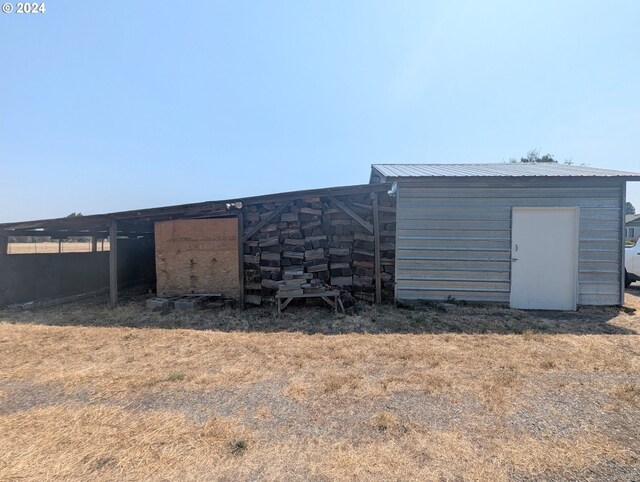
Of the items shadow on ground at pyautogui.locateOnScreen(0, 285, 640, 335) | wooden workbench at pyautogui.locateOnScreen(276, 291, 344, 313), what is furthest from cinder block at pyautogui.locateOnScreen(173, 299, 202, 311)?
wooden workbench at pyautogui.locateOnScreen(276, 291, 344, 313)

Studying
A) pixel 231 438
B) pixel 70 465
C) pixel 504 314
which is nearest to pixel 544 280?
pixel 504 314

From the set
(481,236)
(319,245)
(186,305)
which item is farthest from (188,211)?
(481,236)

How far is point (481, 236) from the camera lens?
22.0ft

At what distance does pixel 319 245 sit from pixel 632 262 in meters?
9.52

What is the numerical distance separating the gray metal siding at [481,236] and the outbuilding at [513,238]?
0.02 metres

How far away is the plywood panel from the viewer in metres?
7.76

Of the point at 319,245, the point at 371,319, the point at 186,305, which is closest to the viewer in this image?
the point at 371,319

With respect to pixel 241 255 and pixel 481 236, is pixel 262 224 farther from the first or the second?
pixel 481 236

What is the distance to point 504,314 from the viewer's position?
6.08m

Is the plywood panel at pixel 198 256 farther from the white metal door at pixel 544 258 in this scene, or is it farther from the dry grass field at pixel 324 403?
the white metal door at pixel 544 258

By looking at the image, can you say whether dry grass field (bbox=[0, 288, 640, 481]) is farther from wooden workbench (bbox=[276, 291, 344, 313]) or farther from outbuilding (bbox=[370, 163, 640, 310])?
outbuilding (bbox=[370, 163, 640, 310])

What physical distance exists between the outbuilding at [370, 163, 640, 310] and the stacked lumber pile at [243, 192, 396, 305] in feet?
1.22

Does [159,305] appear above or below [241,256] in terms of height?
below

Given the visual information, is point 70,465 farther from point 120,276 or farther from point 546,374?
point 120,276
